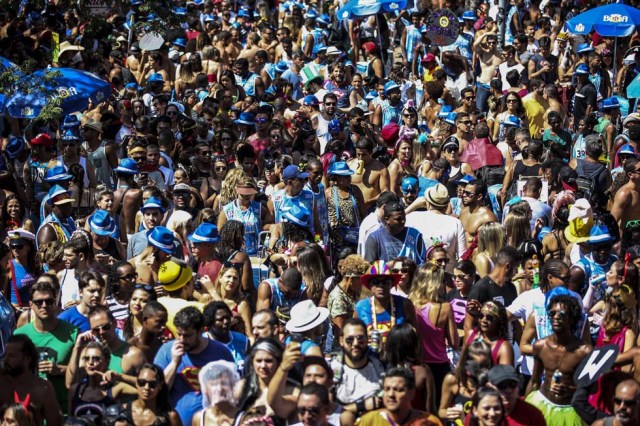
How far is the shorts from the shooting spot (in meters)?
8.45

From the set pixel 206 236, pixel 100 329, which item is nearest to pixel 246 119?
pixel 206 236

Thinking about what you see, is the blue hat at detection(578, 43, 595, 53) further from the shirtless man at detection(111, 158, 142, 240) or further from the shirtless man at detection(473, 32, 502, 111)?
the shirtless man at detection(111, 158, 142, 240)

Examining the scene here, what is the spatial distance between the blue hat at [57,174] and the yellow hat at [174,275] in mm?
3160

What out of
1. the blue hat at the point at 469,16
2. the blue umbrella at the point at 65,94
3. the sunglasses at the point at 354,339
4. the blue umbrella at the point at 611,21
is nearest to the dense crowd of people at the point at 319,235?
the sunglasses at the point at 354,339

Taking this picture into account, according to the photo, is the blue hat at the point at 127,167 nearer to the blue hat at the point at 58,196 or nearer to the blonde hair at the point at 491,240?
the blue hat at the point at 58,196

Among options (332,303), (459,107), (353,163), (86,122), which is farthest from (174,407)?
(459,107)

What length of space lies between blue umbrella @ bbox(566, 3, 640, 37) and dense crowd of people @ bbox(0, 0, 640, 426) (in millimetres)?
509

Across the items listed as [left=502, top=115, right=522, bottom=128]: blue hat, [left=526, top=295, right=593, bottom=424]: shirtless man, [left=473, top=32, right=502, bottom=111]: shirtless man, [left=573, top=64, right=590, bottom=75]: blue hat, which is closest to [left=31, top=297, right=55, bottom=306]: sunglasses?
[left=526, top=295, right=593, bottom=424]: shirtless man

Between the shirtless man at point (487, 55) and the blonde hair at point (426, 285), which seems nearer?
the blonde hair at point (426, 285)

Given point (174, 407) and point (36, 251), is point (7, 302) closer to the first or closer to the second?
point (36, 251)

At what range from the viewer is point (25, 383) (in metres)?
8.15

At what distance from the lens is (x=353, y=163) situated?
14.1 m

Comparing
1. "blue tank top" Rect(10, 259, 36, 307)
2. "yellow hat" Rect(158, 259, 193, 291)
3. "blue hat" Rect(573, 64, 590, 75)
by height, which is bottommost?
"blue hat" Rect(573, 64, 590, 75)

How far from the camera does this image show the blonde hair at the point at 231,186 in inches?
514
